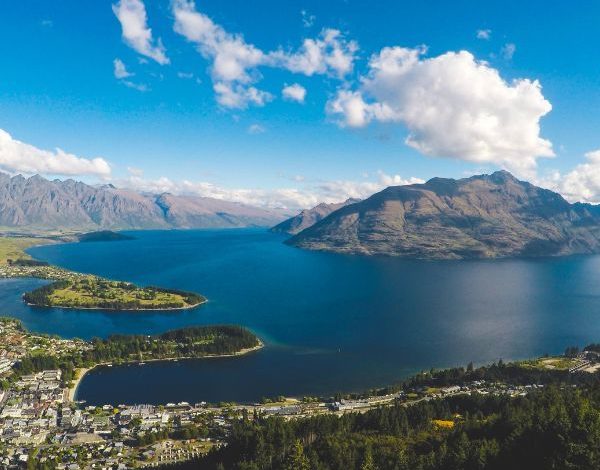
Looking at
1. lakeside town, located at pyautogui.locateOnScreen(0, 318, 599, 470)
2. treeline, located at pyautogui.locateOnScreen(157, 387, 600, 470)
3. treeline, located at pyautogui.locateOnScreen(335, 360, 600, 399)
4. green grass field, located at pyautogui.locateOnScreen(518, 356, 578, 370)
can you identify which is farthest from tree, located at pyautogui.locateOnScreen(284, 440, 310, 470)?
green grass field, located at pyautogui.locateOnScreen(518, 356, 578, 370)

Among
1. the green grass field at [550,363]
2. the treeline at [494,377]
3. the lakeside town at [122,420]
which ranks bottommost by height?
the lakeside town at [122,420]

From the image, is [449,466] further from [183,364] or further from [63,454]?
[183,364]

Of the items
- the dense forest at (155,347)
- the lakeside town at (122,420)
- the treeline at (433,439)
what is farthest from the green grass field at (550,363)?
the dense forest at (155,347)

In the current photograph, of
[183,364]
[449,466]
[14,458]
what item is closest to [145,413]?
[14,458]

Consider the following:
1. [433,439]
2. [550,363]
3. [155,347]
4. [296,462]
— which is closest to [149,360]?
[155,347]

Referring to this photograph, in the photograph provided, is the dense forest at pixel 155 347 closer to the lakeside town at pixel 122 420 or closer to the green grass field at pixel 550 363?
the lakeside town at pixel 122 420

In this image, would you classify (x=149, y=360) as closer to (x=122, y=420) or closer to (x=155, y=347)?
(x=155, y=347)

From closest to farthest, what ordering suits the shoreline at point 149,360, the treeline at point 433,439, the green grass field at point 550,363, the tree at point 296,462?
the treeline at point 433,439 < the tree at point 296,462 < the shoreline at point 149,360 < the green grass field at point 550,363
